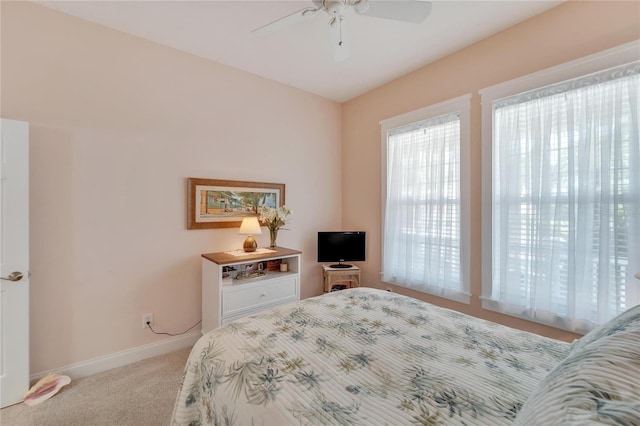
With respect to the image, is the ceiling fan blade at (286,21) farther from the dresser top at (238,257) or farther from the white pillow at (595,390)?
the white pillow at (595,390)

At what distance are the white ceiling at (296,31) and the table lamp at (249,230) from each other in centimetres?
160

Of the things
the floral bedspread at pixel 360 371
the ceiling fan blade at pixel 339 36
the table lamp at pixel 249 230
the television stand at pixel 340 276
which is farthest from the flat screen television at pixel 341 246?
the ceiling fan blade at pixel 339 36

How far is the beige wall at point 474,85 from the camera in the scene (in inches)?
71.9

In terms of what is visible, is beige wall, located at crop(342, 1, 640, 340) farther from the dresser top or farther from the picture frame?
the dresser top

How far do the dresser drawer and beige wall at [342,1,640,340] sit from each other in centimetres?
123

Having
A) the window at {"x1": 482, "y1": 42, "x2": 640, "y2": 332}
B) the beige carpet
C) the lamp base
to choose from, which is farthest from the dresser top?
the window at {"x1": 482, "y1": 42, "x2": 640, "y2": 332}

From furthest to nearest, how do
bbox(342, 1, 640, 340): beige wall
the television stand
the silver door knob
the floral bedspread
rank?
1. the television stand
2. bbox(342, 1, 640, 340): beige wall
3. the silver door knob
4. the floral bedspread

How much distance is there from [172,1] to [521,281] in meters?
3.50

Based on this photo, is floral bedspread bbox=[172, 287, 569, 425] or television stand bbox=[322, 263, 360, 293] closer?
floral bedspread bbox=[172, 287, 569, 425]

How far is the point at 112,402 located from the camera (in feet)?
5.80

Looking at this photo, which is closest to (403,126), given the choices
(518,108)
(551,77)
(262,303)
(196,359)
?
(518,108)

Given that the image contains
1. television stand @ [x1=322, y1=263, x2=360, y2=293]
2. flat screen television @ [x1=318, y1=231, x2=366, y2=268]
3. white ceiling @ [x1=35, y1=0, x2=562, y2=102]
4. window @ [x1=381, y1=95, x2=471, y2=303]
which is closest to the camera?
white ceiling @ [x1=35, y1=0, x2=562, y2=102]

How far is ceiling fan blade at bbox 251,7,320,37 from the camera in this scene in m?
1.53

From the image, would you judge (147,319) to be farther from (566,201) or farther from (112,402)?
(566,201)
